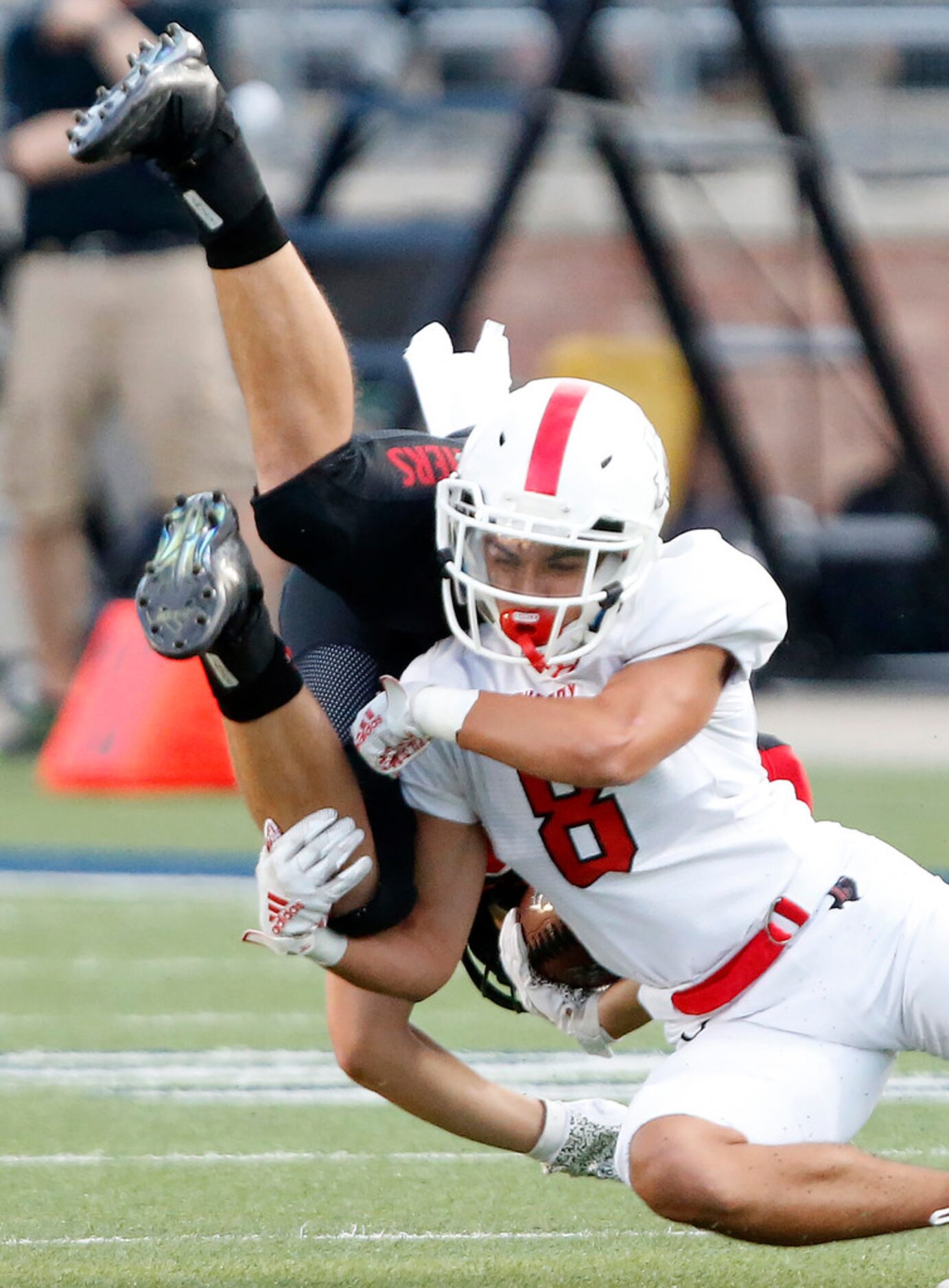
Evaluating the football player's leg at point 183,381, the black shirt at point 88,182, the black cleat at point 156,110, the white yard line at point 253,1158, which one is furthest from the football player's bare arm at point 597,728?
the black shirt at point 88,182

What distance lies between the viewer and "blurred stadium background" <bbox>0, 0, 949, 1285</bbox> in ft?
11.0

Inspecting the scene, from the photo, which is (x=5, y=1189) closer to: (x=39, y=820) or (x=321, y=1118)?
(x=321, y=1118)

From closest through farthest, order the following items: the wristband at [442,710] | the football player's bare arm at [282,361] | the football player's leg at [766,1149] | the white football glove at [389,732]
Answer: the football player's leg at [766,1149]
the wristband at [442,710]
the white football glove at [389,732]
the football player's bare arm at [282,361]

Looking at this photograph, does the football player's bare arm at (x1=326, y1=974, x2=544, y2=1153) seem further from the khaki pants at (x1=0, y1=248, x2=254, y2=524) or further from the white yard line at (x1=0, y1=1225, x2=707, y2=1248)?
the khaki pants at (x1=0, y1=248, x2=254, y2=524)

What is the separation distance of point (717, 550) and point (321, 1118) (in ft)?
4.28

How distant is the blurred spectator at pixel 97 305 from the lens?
7.17 meters

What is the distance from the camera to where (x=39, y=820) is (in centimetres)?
677

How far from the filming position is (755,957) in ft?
9.95

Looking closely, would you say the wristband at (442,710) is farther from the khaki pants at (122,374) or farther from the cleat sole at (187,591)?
the khaki pants at (122,374)

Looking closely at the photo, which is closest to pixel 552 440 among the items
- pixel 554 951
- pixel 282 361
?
pixel 282 361

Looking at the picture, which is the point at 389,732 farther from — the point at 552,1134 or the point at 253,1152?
the point at 253,1152

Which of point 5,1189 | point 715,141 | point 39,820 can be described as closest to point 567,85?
point 715,141

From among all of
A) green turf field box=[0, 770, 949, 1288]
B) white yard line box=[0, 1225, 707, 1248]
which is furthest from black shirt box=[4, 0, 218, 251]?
white yard line box=[0, 1225, 707, 1248]

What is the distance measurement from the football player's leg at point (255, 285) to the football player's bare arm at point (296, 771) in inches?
12.7
